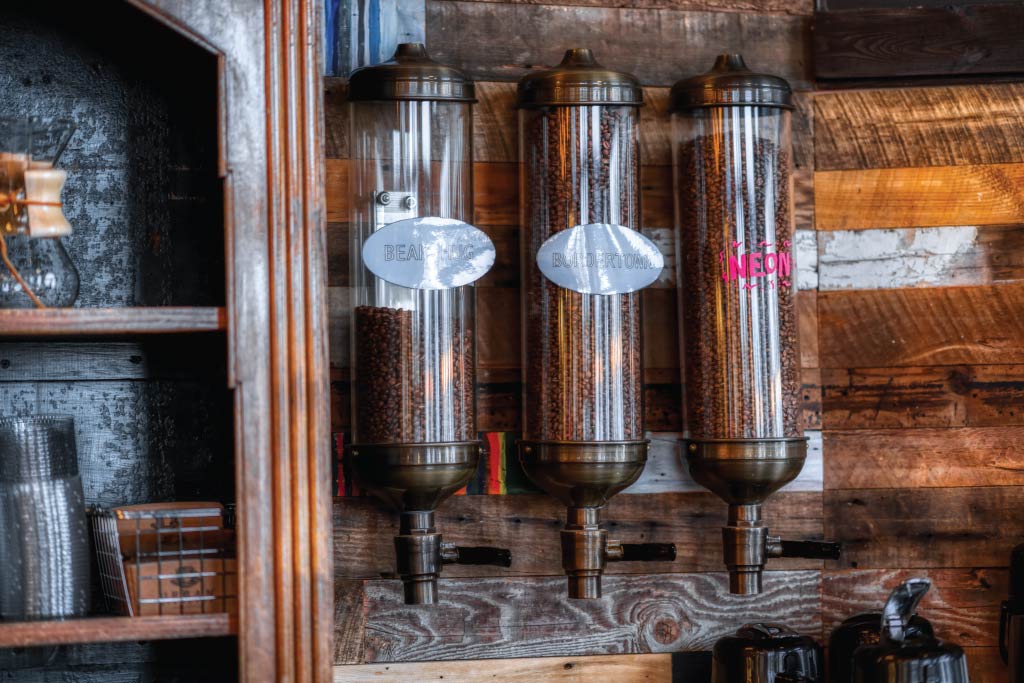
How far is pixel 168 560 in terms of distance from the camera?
1.37 meters

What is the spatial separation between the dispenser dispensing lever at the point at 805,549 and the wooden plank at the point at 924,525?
0.12 meters

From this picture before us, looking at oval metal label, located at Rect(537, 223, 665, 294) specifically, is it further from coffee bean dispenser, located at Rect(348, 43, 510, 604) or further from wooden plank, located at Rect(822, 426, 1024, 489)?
wooden plank, located at Rect(822, 426, 1024, 489)

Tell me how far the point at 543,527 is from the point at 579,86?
0.67 metres

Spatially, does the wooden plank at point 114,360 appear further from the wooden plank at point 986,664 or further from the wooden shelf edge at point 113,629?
the wooden plank at point 986,664

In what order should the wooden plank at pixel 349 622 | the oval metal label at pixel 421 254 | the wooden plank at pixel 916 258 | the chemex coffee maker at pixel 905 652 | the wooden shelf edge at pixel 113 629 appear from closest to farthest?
the wooden shelf edge at pixel 113 629 < the chemex coffee maker at pixel 905 652 < the oval metal label at pixel 421 254 < the wooden plank at pixel 349 622 < the wooden plank at pixel 916 258

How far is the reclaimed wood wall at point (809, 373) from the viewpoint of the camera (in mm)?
1723

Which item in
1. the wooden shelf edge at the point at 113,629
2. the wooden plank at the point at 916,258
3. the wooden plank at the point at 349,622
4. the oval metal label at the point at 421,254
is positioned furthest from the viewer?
the wooden plank at the point at 916,258

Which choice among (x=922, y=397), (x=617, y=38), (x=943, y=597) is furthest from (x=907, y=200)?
(x=943, y=597)

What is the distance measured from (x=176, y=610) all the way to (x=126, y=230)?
1.94ft

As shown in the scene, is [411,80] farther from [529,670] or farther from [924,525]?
[924,525]

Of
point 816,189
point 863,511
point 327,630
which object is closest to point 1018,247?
point 816,189

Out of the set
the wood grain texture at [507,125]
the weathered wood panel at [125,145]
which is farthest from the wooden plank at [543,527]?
the wood grain texture at [507,125]

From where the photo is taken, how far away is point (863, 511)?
177 centimetres

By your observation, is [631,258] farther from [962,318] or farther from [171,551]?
[171,551]
